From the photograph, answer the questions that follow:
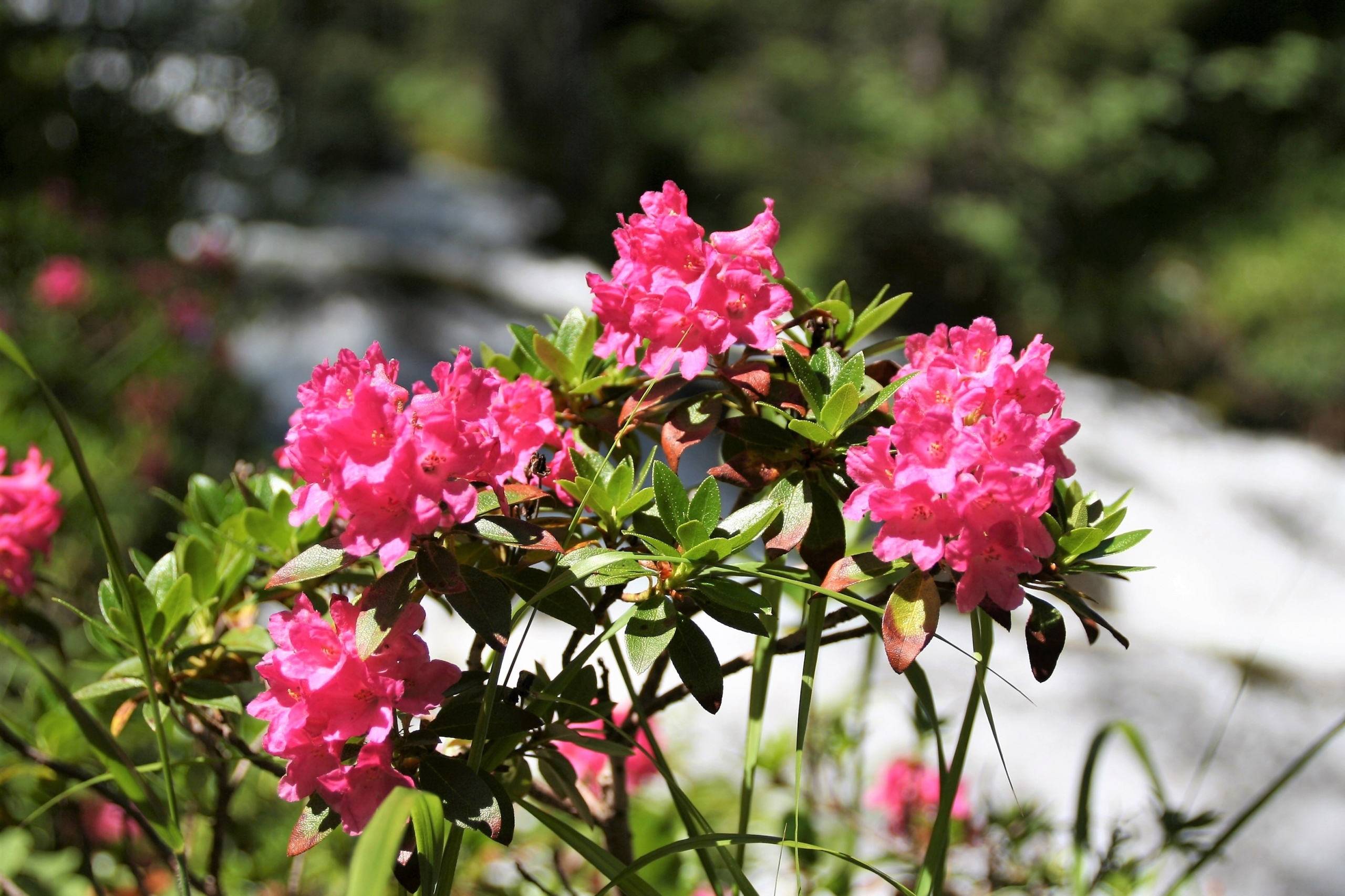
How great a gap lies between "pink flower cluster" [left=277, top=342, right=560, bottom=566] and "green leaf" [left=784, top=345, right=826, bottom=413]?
0.12 m

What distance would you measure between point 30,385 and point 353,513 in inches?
54.0

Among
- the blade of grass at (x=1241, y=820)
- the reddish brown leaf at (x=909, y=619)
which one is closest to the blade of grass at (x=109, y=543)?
the reddish brown leaf at (x=909, y=619)

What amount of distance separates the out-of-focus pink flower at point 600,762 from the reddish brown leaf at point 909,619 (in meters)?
0.18

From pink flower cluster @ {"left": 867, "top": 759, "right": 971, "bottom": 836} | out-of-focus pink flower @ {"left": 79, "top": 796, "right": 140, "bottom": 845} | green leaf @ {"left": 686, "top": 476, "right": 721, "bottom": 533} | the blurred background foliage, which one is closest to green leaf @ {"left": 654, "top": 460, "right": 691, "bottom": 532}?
green leaf @ {"left": 686, "top": 476, "right": 721, "bottom": 533}

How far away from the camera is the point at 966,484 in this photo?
330mm

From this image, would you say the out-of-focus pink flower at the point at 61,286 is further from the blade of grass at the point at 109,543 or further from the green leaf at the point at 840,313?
the green leaf at the point at 840,313

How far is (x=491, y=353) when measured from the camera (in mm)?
491

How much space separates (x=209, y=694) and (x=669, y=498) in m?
0.24

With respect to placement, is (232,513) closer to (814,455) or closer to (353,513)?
(353,513)

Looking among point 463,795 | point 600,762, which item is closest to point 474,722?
point 463,795

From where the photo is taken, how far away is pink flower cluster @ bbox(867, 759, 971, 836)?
0.83 metres

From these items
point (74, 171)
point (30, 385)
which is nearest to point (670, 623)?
point (30, 385)

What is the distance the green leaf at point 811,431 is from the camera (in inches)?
15.1

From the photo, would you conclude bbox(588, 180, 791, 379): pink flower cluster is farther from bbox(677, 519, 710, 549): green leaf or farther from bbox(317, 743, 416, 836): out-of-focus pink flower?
bbox(317, 743, 416, 836): out-of-focus pink flower
